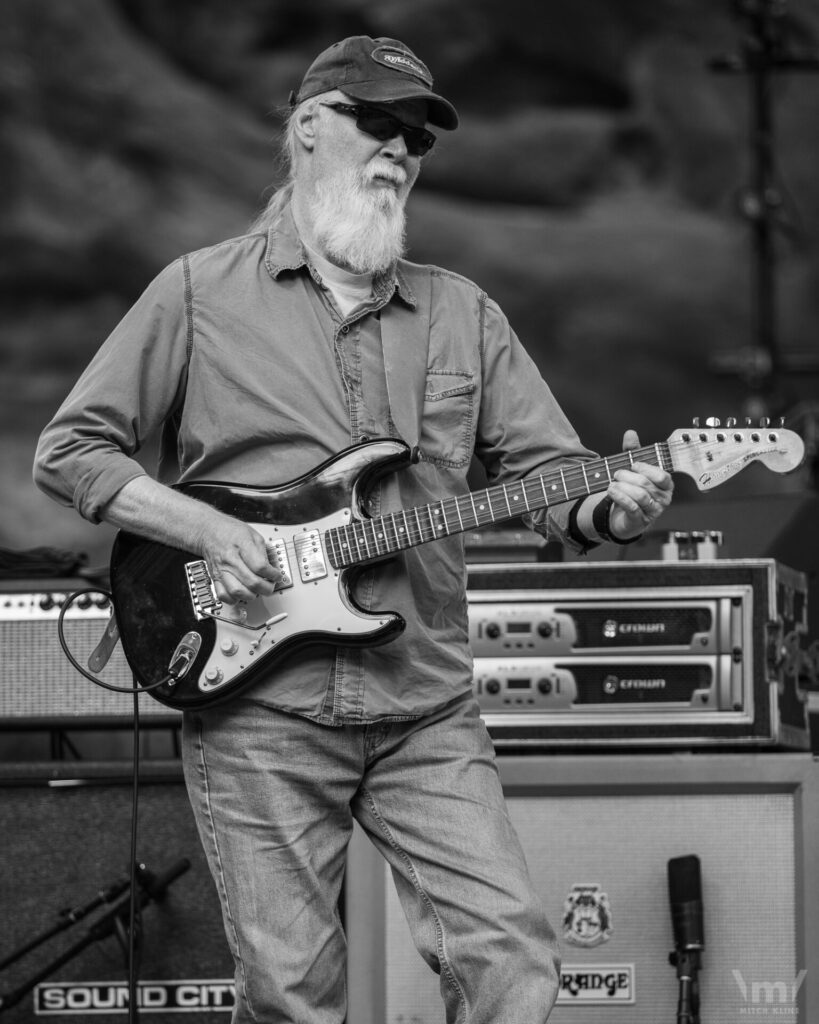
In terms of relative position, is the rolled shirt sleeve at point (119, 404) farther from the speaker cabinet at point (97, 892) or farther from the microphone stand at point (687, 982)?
the microphone stand at point (687, 982)

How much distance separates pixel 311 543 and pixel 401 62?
75 cm

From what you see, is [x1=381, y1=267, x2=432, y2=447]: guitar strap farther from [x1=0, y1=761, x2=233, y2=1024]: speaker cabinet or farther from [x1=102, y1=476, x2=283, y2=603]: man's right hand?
[x1=0, y1=761, x2=233, y2=1024]: speaker cabinet

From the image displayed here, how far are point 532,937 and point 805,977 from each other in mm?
768

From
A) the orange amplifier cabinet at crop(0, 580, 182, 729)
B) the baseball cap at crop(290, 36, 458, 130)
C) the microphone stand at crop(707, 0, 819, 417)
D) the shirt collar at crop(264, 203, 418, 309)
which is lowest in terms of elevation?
the orange amplifier cabinet at crop(0, 580, 182, 729)

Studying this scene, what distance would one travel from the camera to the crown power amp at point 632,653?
9.10 feet

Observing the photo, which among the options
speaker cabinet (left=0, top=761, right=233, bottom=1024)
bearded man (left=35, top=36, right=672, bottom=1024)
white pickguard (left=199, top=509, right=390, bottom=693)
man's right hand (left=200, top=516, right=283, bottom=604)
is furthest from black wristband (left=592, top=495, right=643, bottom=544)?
speaker cabinet (left=0, top=761, right=233, bottom=1024)

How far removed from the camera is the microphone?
102 inches

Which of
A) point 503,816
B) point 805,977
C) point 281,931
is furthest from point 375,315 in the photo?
point 805,977

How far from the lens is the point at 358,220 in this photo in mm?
2297

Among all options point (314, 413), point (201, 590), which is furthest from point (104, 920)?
point (314, 413)

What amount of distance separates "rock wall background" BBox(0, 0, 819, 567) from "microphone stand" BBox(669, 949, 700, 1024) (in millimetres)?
3488

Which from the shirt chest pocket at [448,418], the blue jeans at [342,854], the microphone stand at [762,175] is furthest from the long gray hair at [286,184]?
the microphone stand at [762,175]

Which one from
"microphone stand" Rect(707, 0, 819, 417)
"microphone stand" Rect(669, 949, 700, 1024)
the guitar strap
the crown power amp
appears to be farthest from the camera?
"microphone stand" Rect(707, 0, 819, 417)

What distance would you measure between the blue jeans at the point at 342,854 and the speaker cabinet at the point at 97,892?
0.73 m
